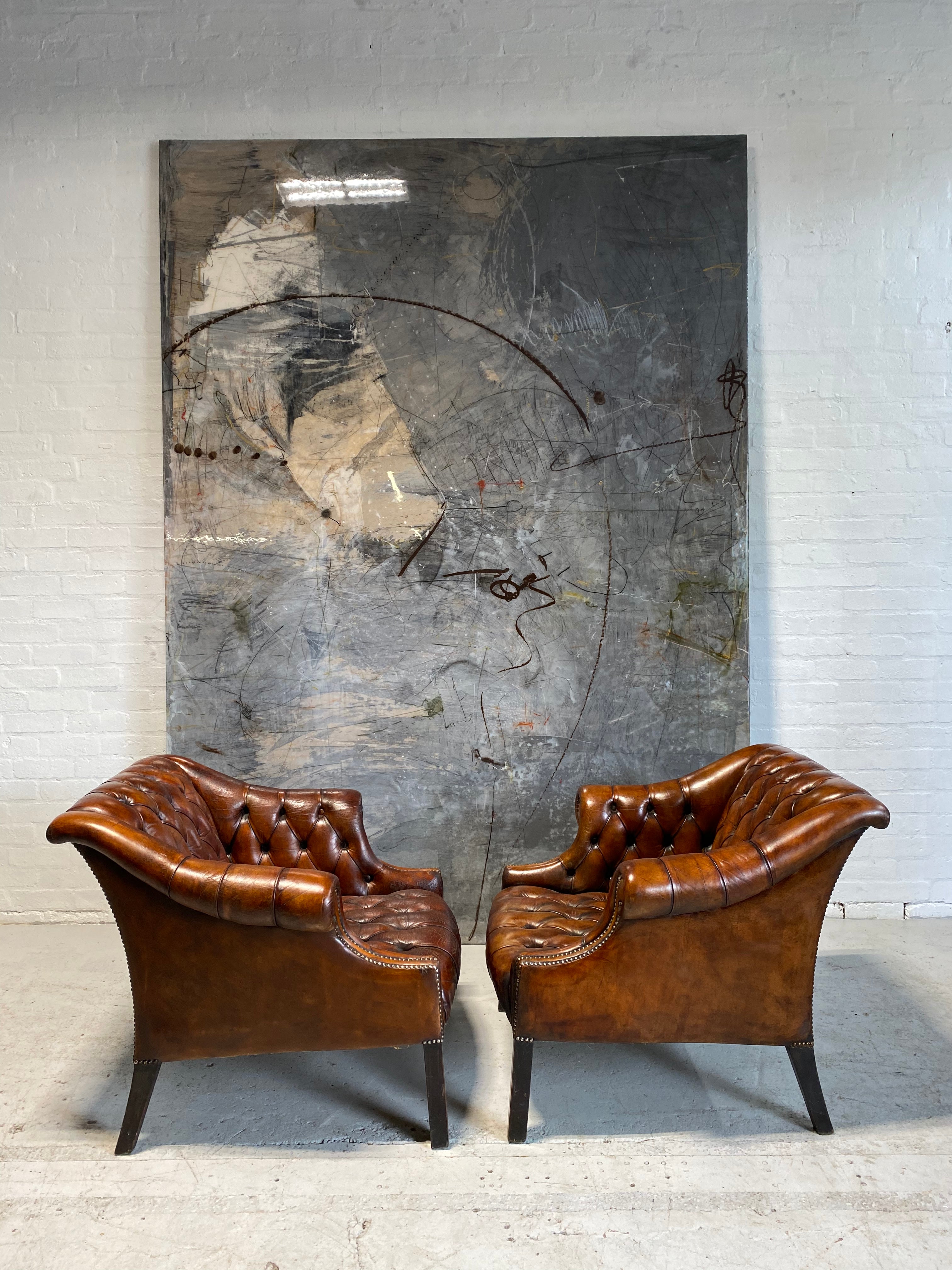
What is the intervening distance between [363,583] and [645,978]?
1.72 meters

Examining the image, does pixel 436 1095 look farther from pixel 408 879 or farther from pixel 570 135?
pixel 570 135

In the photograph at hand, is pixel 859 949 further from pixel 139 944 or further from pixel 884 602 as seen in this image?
pixel 139 944

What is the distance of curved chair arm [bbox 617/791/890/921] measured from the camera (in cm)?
201

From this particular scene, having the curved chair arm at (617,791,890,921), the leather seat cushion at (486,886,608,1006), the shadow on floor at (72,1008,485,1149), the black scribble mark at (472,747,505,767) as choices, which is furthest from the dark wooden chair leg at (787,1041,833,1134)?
the black scribble mark at (472,747,505,767)

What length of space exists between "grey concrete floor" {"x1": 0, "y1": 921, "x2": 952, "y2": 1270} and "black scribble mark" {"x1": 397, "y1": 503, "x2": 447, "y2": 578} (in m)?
1.47

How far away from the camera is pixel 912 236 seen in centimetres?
328

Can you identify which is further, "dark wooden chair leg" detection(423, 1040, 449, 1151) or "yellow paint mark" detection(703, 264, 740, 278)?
"yellow paint mark" detection(703, 264, 740, 278)

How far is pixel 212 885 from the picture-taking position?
1969 millimetres

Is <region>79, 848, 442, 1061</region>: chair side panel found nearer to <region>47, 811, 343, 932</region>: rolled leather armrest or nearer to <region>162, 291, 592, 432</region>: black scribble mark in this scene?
<region>47, 811, 343, 932</region>: rolled leather armrest

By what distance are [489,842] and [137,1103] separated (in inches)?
58.5

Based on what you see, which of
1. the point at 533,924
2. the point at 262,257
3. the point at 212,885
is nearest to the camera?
the point at 212,885

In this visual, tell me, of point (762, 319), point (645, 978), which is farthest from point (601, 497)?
point (645, 978)

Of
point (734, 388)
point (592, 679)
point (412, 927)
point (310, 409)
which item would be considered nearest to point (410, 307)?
point (310, 409)

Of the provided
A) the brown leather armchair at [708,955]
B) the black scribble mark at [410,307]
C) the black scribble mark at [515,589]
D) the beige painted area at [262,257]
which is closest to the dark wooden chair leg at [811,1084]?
the brown leather armchair at [708,955]
